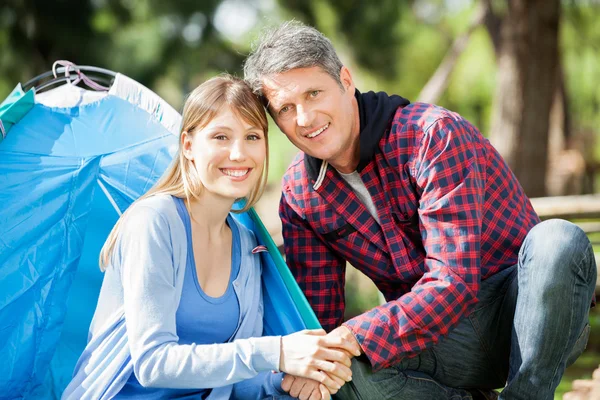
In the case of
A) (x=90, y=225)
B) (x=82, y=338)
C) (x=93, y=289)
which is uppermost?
(x=90, y=225)

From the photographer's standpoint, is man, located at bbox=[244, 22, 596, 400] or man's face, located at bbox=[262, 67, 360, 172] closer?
man, located at bbox=[244, 22, 596, 400]

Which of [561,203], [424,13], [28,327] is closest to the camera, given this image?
[28,327]

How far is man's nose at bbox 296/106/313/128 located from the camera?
206cm

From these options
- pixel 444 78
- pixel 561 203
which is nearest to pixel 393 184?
pixel 561 203

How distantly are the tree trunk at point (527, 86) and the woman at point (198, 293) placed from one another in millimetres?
4081

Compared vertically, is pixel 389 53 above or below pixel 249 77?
above

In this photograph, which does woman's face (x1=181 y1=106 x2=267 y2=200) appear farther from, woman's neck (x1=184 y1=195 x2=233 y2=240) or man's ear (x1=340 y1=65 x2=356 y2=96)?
man's ear (x1=340 y1=65 x2=356 y2=96)

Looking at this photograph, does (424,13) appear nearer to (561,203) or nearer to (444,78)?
(444,78)

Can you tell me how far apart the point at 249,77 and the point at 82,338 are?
3.53ft

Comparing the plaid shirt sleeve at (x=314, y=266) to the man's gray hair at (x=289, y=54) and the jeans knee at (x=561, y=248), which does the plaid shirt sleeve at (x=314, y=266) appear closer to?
the man's gray hair at (x=289, y=54)

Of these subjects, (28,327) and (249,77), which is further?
(28,327)

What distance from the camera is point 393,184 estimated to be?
85.1 inches

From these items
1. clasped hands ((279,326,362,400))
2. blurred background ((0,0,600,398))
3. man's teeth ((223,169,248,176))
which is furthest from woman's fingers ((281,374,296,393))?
blurred background ((0,0,600,398))

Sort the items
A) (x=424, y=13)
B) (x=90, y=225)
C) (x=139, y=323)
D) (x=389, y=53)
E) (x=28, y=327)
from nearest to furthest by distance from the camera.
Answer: (x=139, y=323)
(x=28, y=327)
(x=90, y=225)
(x=389, y=53)
(x=424, y=13)
